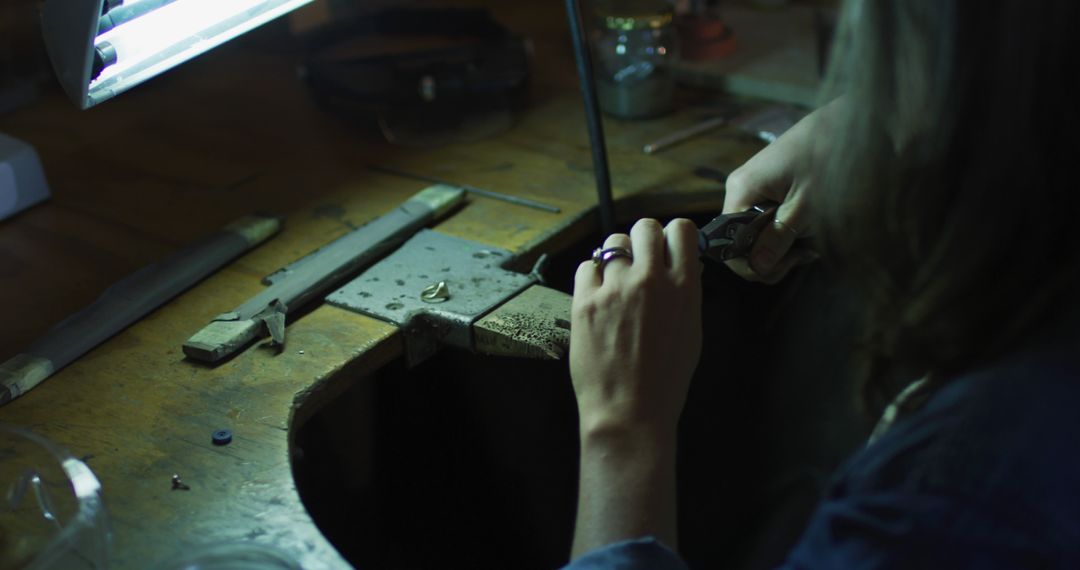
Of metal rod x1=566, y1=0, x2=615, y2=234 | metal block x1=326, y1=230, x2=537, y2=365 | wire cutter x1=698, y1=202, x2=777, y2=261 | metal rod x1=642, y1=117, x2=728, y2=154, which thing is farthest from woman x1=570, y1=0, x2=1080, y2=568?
metal rod x1=642, y1=117, x2=728, y2=154

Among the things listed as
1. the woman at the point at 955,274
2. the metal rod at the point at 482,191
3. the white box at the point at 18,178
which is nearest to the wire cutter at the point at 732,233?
the woman at the point at 955,274

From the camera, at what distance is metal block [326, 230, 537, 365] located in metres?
1.00

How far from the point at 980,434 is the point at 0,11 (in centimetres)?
143

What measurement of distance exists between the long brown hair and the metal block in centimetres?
40

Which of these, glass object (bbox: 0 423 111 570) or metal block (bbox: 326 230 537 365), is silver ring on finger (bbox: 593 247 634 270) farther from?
glass object (bbox: 0 423 111 570)

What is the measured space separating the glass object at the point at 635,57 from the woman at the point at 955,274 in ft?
2.06

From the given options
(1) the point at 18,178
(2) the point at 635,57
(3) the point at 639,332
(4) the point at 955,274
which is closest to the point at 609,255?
(3) the point at 639,332

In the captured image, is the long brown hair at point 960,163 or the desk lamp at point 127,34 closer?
the long brown hair at point 960,163

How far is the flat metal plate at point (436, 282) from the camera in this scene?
1.00 meters

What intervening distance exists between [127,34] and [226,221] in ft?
1.06

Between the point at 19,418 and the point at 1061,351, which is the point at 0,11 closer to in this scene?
the point at 19,418

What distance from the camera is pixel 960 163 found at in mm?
651

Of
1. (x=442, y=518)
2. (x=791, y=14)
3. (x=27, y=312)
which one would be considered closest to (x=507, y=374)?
(x=442, y=518)

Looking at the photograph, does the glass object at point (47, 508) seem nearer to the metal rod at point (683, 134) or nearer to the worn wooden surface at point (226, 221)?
the worn wooden surface at point (226, 221)
